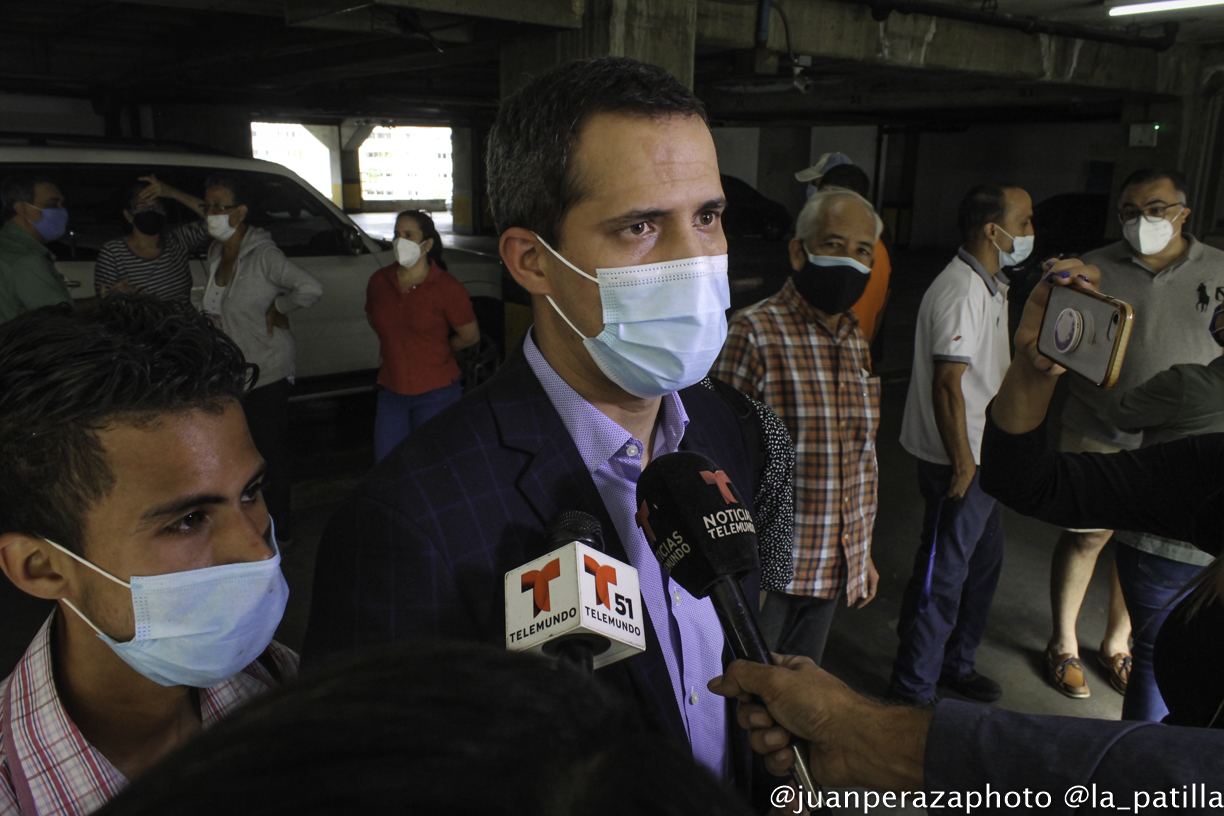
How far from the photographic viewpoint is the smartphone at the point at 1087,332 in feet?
4.87

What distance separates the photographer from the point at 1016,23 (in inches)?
254

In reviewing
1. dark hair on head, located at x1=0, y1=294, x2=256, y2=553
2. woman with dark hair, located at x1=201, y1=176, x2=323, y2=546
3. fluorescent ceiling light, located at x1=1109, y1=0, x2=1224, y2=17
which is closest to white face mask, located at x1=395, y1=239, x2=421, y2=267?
woman with dark hair, located at x1=201, y1=176, x2=323, y2=546

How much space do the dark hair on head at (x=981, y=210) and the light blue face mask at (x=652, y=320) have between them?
2.14 m

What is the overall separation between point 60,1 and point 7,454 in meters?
7.41

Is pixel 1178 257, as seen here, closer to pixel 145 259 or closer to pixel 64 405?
pixel 64 405

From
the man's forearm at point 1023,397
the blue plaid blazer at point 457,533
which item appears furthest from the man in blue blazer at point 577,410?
the man's forearm at point 1023,397

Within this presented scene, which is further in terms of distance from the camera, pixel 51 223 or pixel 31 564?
pixel 51 223

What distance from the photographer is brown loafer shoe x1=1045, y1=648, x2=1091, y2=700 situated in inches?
137

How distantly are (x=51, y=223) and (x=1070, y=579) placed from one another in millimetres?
5350

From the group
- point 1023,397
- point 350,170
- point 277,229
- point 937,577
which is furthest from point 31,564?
point 350,170

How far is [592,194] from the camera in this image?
52.1 inches

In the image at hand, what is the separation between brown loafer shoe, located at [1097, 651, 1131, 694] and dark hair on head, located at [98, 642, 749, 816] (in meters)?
3.78

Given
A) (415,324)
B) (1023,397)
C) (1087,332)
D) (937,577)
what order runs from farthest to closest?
(415,324), (937,577), (1023,397), (1087,332)

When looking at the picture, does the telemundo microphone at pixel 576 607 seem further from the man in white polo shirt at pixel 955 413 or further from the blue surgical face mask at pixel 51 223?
the blue surgical face mask at pixel 51 223
